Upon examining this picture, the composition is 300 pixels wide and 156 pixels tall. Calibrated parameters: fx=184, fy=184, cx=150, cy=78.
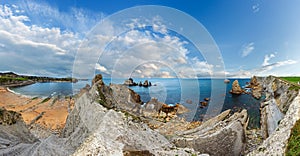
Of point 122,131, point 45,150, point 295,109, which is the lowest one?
point 45,150

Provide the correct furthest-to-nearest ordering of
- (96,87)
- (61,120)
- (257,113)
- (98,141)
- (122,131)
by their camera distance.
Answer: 1. (257,113)
2. (61,120)
3. (96,87)
4. (122,131)
5. (98,141)

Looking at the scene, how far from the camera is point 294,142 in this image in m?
6.95

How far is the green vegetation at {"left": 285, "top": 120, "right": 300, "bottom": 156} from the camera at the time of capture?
658cm

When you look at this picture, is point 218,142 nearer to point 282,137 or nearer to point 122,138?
point 282,137

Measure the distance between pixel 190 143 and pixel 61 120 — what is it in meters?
18.7

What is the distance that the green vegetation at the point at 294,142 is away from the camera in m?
6.58

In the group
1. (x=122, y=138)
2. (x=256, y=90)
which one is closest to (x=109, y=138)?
(x=122, y=138)

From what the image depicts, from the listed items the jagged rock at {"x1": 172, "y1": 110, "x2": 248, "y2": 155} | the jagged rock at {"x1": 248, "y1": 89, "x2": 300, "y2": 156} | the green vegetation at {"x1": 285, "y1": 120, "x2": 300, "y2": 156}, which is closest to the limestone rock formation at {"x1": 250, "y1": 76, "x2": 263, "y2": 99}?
the jagged rock at {"x1": 172, "y1": 110, "x2": 248, "y2": 155}

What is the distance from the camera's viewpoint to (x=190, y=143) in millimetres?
11359

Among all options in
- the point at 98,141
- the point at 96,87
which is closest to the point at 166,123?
the point at 96,87

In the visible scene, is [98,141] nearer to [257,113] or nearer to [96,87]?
[96,87]

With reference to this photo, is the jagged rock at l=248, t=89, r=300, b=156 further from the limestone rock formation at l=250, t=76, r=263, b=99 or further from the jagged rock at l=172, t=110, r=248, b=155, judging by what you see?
the limestone rock formation at l=250, t=76, r=263, b=99

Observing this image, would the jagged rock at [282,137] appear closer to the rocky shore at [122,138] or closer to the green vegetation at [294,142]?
the rocky shore at [122,138]

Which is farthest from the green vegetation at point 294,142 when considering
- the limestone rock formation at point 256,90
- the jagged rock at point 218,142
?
the limestone rock formation at point 256,90
